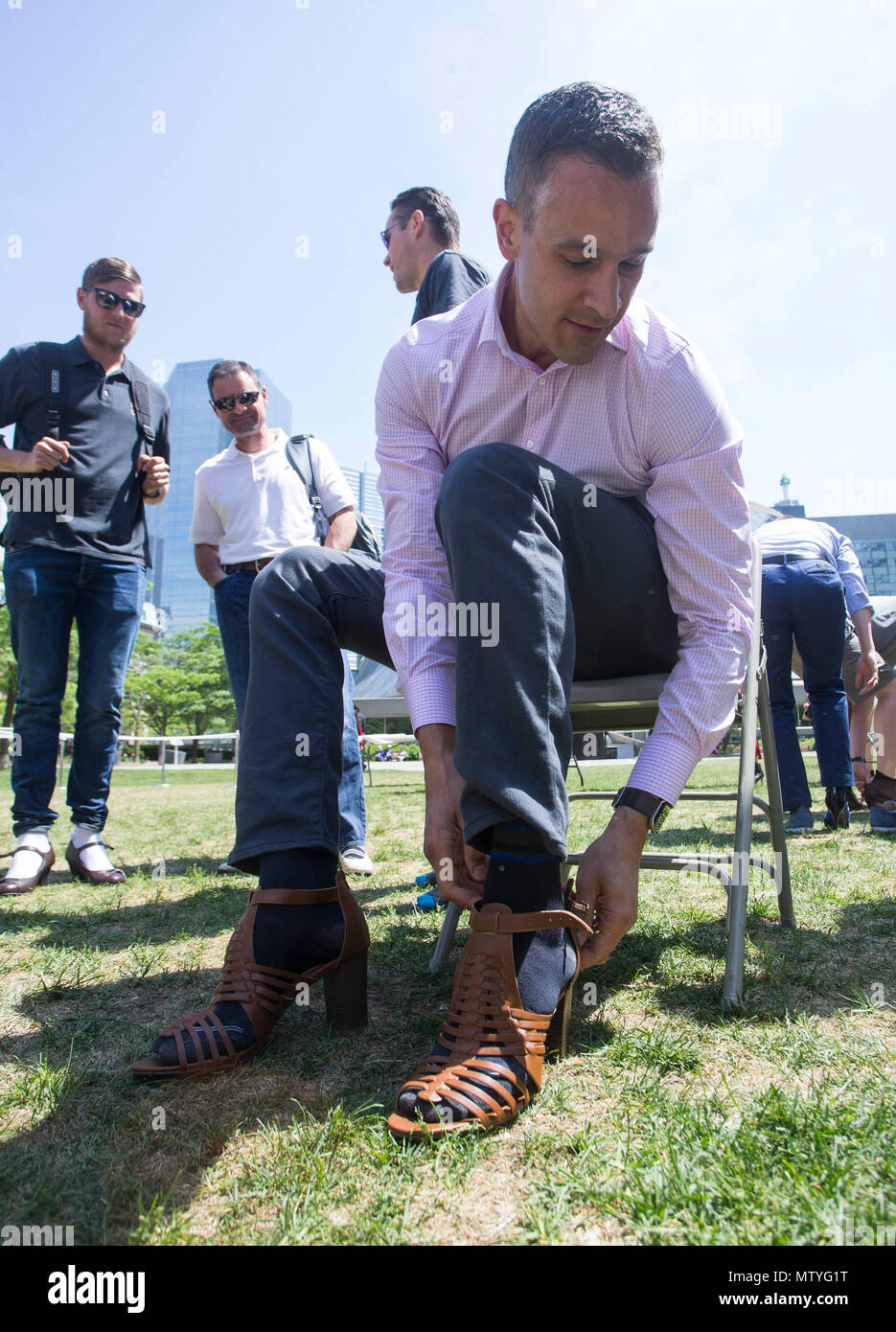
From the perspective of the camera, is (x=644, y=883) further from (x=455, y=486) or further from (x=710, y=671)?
(x=455, y=486)

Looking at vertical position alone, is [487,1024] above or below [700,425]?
below

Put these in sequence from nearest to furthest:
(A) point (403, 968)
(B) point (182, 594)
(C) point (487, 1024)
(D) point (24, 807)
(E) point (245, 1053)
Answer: (C) point (487, 1024) → (E) point (245, 1053) → (A) point (403, 968) → (D) point (24, 807) → (B) point (182, 594)

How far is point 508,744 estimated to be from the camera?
1510 mm

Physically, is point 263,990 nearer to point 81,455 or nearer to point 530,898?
point 530,898

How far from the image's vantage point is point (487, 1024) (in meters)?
1.47

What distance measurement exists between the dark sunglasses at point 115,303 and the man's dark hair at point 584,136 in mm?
3163

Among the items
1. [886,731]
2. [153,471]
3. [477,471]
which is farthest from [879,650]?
[477,471]

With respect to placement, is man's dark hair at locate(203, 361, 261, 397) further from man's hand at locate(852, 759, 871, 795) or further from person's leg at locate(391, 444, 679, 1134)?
man's hand at locate(852, 759, 871, 795)

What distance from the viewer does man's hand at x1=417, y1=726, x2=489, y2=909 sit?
65.2 inches

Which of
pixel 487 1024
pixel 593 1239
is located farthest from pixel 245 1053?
pixel 593 1239

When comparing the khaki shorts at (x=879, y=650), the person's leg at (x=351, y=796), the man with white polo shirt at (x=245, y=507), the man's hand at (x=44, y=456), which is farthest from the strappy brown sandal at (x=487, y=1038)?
the khaki shorts at (x=879, y=650)

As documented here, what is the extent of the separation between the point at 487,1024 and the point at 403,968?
0.95m

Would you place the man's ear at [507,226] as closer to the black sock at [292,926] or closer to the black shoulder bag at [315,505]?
the black sock at [292,926]

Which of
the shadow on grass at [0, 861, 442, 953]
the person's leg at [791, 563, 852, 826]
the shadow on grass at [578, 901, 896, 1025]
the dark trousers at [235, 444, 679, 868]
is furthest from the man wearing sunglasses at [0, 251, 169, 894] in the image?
the person's leg at [791, 563, 852, 826]
